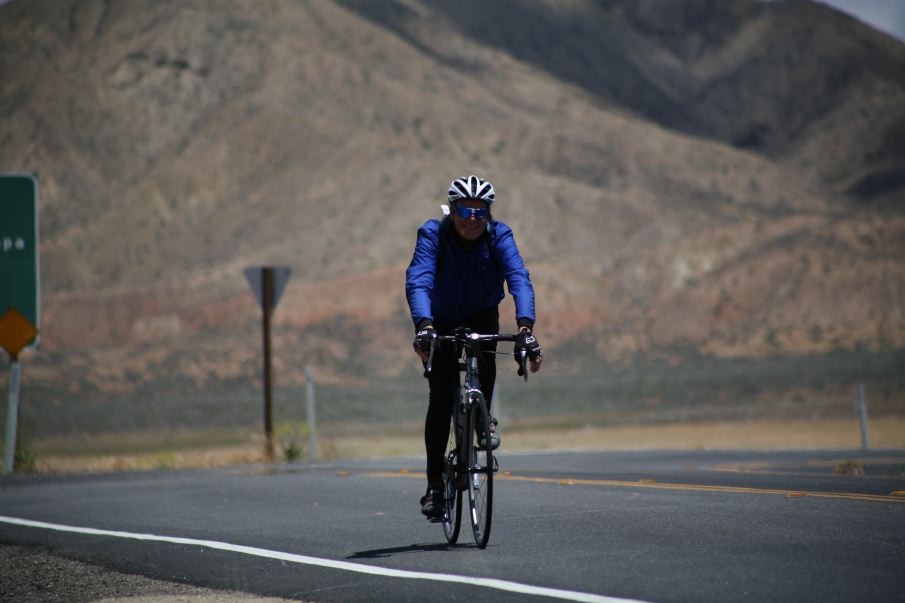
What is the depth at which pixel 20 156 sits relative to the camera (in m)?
105

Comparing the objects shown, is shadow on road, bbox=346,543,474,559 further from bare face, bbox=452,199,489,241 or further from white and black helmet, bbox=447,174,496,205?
white and black helmet, bbox=447,174,496,205

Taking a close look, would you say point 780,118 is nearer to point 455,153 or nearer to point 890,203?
point 890,203

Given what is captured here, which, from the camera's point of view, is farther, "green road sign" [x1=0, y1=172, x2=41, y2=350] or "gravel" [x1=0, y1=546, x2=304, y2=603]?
"green road sign" [x1=0, y1=172, x2=41, y2=350]

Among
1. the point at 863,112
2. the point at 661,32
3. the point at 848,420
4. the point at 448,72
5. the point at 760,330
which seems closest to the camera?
the point at 848,420

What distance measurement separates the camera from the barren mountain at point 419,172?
7625 centimetres

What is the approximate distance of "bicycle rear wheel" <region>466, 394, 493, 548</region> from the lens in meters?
8.43

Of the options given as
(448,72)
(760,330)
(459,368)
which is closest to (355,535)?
(459,368)

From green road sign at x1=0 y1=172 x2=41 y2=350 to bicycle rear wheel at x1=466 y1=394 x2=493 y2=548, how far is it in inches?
511

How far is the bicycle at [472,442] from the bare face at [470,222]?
59cm

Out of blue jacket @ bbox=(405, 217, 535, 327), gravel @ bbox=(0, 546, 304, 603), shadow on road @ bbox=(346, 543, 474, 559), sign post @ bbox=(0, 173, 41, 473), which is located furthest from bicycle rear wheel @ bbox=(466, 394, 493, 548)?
sign post @ bbox=(0, 173, 41, 473)

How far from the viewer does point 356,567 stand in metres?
8.19

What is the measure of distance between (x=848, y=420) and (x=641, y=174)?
2378 inches

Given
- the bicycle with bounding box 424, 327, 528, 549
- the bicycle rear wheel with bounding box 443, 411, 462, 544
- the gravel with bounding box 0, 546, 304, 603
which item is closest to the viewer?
the gravel with bounding box 0, 546, 304, 603

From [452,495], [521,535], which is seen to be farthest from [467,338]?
[521,535]
